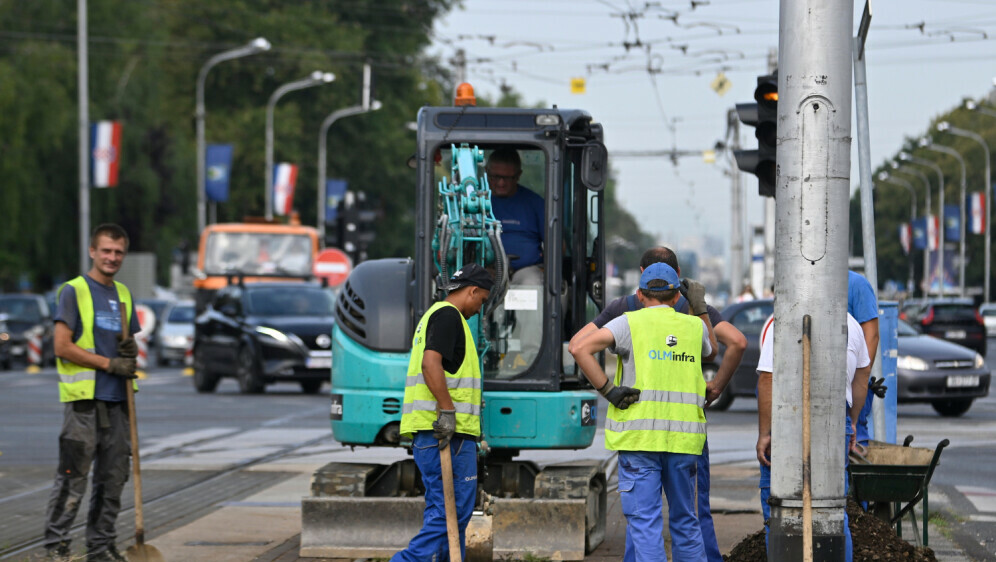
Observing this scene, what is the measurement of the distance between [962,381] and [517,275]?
12.1 metres

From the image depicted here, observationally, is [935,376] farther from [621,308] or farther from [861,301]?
[621,308]

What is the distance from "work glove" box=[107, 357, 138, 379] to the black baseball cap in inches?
86.2

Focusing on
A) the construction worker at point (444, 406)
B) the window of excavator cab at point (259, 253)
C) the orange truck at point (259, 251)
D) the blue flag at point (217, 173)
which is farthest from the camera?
the blue flag at point (217, 173)

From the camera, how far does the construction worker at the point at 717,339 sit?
7926mm

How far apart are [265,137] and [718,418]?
40.5 meters

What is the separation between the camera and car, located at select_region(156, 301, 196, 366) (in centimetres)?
3812

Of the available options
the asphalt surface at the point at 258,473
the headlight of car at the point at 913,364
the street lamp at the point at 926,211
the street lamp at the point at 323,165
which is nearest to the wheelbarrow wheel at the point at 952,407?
the asphalt surface at the point at 258,473

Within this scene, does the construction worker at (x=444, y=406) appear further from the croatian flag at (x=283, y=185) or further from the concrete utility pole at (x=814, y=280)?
the croatian flag at (x=283, y=185)

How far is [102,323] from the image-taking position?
9.01 m

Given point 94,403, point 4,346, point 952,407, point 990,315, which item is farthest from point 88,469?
point 990,315

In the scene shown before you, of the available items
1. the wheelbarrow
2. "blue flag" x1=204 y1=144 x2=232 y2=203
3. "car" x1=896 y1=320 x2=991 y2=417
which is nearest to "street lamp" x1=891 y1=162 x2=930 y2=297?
"blue flag" x1=204 y1=144 x2=232 y2=203

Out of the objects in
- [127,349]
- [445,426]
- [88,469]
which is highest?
[127,349]

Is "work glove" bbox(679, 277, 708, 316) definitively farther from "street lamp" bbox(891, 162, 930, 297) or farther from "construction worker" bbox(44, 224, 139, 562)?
"street lamp" bbox(891, 162, 930, 297)

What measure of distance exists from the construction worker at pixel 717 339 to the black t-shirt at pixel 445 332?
2.01 ft
